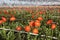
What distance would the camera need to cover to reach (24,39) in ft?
4.74

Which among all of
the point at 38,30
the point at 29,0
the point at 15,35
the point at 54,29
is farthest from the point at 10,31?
the point at 29,0

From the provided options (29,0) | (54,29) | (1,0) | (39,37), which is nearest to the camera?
(39,37)

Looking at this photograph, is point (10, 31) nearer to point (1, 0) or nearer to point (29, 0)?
point (1, 0)

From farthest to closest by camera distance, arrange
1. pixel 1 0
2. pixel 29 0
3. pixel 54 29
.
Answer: pixel 29 0
pixel 1 0
pixel 54 29

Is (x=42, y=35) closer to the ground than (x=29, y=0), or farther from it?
farther from it

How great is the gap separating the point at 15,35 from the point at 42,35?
21cm

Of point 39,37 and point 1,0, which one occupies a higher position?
point 39,37

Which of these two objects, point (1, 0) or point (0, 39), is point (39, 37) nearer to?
point (0, 39)

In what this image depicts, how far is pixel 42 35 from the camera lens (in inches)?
55.2

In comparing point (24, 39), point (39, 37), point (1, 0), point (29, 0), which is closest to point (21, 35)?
point (24, 39)

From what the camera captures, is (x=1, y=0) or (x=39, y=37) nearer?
(x=39, y=37)

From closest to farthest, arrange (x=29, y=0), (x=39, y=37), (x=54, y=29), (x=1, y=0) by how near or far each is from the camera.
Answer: (x=39, y=37)
(x=54, y=29)
(x=1, y=0)
(x=29, y=0)

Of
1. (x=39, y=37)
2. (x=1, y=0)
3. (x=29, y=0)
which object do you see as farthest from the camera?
(x=29, y=0)

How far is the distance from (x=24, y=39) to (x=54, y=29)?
0.85 feet
